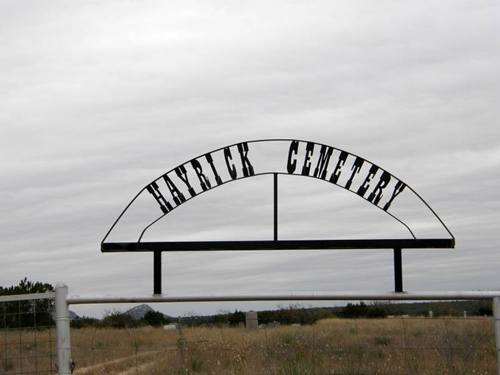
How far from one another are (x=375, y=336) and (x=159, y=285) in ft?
8.35

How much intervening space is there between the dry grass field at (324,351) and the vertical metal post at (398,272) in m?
0.38

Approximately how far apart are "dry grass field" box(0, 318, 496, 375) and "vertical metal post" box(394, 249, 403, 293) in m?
0.38

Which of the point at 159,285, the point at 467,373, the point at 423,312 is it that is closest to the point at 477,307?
the point at 423,312

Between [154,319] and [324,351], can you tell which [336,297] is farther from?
[154,319]

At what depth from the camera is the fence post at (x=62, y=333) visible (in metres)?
10.2

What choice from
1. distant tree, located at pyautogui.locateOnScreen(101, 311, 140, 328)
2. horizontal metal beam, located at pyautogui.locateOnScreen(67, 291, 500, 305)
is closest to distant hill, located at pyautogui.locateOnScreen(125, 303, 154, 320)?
distant tree, located at pyautogui.locateOnScreen(101, 311, 140, 328)

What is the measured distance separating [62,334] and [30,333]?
0.58 meters

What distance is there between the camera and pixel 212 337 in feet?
37.7

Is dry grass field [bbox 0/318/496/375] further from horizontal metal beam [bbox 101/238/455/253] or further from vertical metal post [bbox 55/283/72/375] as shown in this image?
horizontal metal beam [bbox 101/238/455/253]

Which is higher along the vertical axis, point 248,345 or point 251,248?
point 251,248

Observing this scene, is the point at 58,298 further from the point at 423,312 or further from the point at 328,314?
the point at 423,312

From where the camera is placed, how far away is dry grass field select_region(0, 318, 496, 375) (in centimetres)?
1040

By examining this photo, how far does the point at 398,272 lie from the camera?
10969 millimetres

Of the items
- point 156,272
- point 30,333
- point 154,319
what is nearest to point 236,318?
point 154,319
